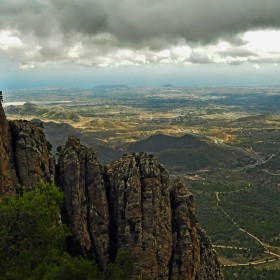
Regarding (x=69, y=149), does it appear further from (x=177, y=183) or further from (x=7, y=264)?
(x=7, y=264)

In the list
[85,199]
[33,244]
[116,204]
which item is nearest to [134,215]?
[116,204]

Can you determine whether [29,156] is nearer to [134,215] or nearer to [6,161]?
[6,161]

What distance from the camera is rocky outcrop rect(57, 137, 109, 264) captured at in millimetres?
47812

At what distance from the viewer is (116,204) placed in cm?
5109

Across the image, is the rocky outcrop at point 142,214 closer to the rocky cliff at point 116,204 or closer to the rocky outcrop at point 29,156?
the rocky cliff at point 116,204

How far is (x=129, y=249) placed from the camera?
1876 inches

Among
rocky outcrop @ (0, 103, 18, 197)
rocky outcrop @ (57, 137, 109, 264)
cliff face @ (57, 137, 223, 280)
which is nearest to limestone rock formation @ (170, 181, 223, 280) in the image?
cliff face @ (57, 137, 223, 280)

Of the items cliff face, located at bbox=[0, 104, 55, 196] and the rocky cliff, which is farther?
the rocky cliff

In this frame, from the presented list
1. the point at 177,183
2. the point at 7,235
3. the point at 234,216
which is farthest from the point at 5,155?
the point at 234,216

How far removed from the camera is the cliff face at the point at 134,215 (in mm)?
47969

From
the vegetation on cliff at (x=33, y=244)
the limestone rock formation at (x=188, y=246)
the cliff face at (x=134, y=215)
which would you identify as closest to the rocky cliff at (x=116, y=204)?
the cliff face at (x=134, y=215)

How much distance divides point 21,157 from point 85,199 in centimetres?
882

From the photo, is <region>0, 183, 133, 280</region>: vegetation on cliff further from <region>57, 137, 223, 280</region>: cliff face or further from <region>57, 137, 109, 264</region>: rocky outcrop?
<region>57, 137, 223, 280</region>: cliff face

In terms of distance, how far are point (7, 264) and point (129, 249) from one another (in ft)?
58.4
